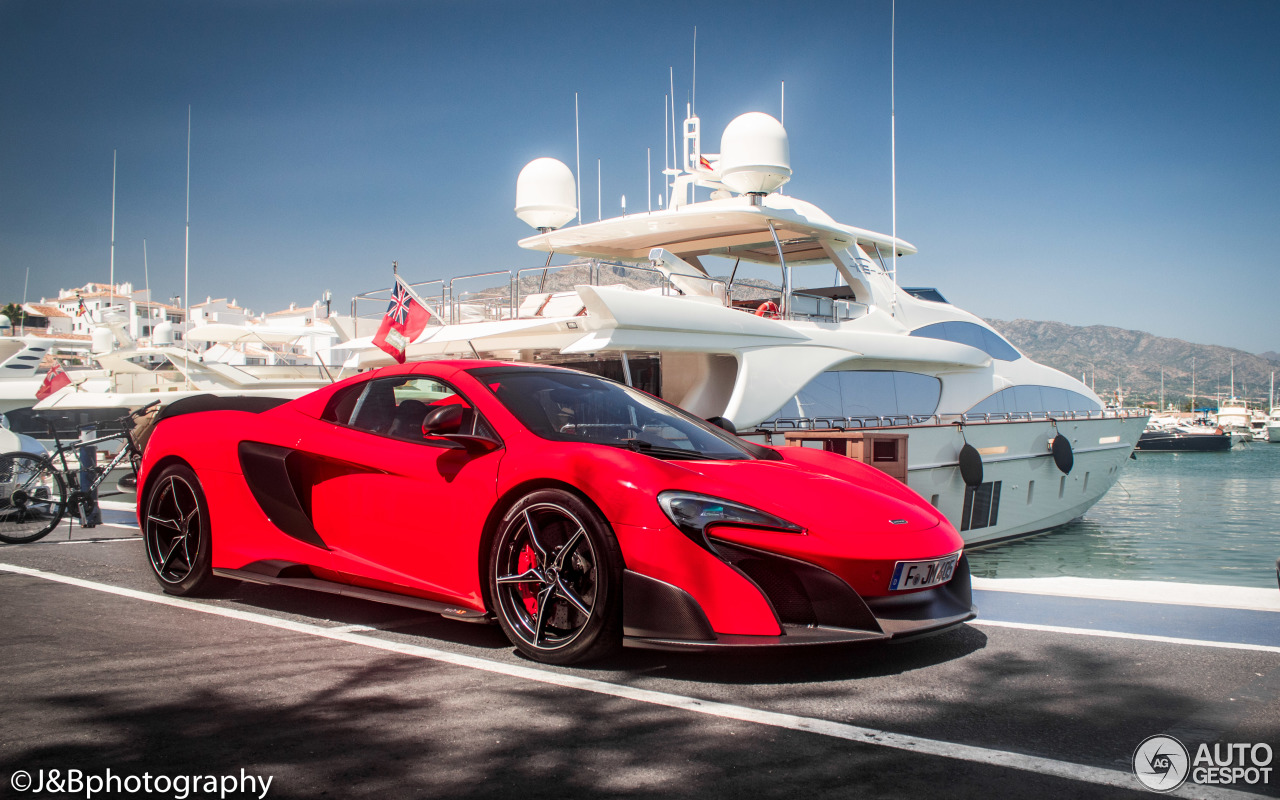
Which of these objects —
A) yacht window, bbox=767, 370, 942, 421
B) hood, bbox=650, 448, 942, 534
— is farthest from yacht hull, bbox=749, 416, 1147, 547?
hood, bbox=650, 448, 942, 534

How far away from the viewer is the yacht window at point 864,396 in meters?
13.1

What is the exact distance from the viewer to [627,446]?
12.2 feet

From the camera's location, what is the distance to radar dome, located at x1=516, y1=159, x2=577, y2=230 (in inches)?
624

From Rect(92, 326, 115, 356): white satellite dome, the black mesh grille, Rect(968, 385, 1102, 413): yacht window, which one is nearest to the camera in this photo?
the black mesh grille

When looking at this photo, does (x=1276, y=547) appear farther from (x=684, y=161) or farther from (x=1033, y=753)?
(x=1033, y=753)

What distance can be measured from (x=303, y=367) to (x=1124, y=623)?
2782cm

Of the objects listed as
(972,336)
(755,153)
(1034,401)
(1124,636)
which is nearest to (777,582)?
(1124,636)

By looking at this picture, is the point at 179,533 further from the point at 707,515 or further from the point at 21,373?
the point at 21,373

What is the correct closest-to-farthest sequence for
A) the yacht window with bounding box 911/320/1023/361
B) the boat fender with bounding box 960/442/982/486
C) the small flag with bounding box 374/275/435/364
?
the small flag with bounding box 374/275/435/364, the boat fender with bounding box 960/442/982/486, the yacht window with bounding box 911/320/1023/361

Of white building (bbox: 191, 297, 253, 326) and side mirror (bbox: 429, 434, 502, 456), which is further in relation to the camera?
white building (bbox: 191, 297, 253, 326)

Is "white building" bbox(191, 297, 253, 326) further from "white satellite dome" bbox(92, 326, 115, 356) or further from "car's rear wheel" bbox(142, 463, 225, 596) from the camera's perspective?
"car's rear wheel" bbox(142, 463, 225, 596)

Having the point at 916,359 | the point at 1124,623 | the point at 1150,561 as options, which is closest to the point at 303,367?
the point at 916,359

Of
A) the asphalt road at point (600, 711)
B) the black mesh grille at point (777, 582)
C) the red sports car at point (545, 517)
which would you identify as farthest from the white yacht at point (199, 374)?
→ the black mesh grille at point (777, 582)

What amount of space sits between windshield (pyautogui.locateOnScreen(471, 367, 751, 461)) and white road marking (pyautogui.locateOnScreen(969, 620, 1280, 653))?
4.51 feet
